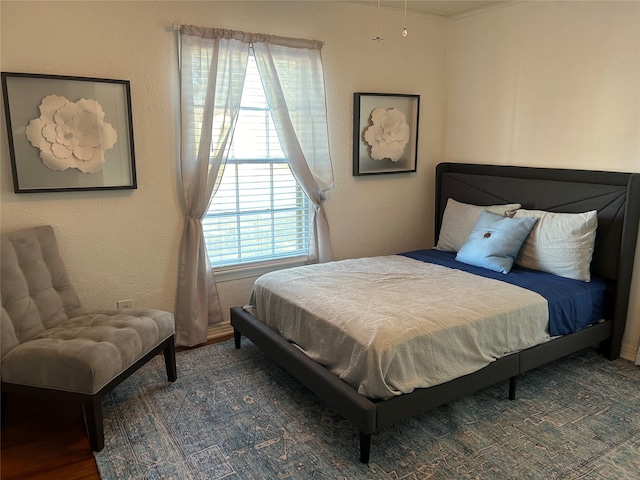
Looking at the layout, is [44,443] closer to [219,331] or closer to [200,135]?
[219,331]

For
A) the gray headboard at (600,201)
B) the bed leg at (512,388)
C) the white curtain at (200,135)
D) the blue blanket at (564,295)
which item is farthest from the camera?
the white curtain at (200,135)

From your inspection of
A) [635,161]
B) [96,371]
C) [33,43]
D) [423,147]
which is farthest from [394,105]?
[96,371]

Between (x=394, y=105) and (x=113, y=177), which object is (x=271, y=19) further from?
(x=113, y=177)

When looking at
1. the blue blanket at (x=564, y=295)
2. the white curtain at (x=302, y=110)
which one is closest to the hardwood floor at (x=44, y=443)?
the white curtain at (x=302, y=110)

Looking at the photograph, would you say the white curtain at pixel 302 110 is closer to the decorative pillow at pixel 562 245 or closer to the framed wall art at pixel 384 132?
the framed wall art at pixel 384 132

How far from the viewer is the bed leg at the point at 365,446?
2189 mm

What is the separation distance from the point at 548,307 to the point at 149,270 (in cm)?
255

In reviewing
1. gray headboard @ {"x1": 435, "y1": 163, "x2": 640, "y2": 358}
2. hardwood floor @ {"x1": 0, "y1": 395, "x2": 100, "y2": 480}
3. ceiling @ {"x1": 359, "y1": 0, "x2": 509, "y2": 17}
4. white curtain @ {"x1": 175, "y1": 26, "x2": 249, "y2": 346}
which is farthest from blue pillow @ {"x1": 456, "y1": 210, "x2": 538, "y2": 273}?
hardwood floor @ {"x1": 0, "y1": 395, "x2": 100, "y2": 480}

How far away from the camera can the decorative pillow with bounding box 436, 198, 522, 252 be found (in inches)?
144

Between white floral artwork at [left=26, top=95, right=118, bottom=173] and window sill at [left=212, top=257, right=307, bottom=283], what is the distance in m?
1.13

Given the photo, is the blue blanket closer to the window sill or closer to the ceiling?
the window sill

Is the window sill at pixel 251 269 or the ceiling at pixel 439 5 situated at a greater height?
the ceiling at pixel 439 5

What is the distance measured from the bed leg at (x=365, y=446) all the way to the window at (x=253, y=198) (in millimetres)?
1835

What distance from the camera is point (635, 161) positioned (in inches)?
123
